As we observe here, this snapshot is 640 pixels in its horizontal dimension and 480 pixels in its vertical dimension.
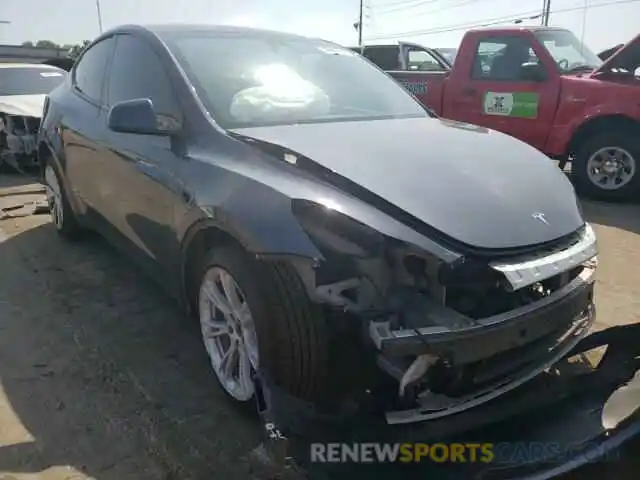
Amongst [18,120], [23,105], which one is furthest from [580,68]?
[23,105]

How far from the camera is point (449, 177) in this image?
2461 mm

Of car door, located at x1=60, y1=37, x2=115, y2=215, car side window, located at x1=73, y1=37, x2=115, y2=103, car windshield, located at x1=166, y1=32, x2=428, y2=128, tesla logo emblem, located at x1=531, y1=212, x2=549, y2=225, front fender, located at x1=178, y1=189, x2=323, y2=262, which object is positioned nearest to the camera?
front fender, located at x1=178, y1=189, x2=323, y2=262

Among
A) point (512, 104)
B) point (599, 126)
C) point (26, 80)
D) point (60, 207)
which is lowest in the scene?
point (60, 207)

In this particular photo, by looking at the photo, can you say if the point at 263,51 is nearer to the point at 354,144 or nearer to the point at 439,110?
the point at 354,144

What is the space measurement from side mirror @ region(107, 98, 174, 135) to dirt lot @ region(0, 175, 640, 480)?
1.16 metres

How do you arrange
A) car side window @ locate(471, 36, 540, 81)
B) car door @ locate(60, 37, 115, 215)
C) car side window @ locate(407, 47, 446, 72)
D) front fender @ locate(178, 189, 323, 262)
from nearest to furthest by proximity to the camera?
front fender @ locate(178, 189, 323, 262)
car door @ locate(60, 37, 115, 215)
car side window @ locate(471, 36, 540, 81)
car side window @ locate(407, 47, 446, 72)

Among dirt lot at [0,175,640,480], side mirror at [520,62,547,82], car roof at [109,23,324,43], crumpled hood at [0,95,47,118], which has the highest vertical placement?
car roof at [109,23,324,43]

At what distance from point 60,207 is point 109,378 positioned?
2339mm

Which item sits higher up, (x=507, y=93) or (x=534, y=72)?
(x=534, y=72)

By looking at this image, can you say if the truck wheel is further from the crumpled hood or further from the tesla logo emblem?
the crumpled hood

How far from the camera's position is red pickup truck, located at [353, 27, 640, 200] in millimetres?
6703

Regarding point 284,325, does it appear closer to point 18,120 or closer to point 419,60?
point 18,120

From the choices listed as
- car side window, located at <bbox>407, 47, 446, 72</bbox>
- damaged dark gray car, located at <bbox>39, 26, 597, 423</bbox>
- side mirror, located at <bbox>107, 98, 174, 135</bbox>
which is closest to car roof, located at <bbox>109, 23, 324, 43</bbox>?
damaged dark gray car, located at <bbox>39, 26, 597, 423</bbox>

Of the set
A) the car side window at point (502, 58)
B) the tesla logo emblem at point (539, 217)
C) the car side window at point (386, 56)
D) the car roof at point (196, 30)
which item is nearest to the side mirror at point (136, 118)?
the car roof at point (196, 30)
